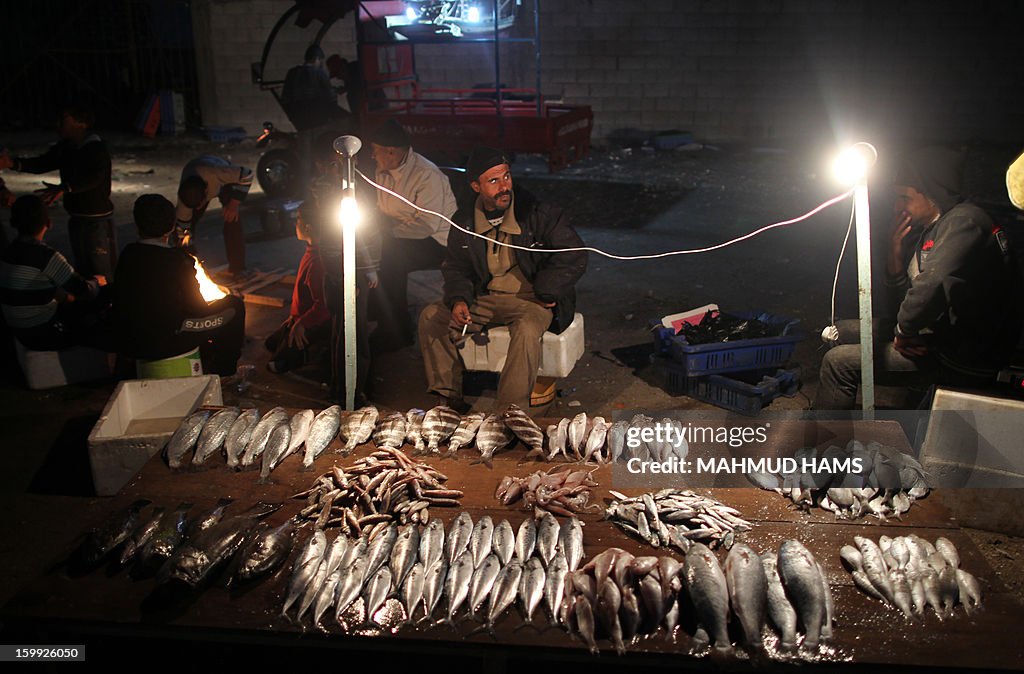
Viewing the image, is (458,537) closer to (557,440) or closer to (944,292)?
(557,440)

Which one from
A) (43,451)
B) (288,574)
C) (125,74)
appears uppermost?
(125,74)

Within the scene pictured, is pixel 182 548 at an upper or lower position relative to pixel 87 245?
lower

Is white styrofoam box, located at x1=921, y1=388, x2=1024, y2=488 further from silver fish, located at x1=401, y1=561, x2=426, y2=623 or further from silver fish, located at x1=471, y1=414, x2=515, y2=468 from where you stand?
silver fish, located at x1=401, y1=561, x2=426, y2=623

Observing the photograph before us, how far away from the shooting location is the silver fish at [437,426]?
13.3 feet

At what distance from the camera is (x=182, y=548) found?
3.23 metres

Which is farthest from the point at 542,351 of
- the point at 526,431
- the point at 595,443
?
the point at 595,443

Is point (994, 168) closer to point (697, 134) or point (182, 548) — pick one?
point (697, 134)

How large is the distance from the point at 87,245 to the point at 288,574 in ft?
17.9

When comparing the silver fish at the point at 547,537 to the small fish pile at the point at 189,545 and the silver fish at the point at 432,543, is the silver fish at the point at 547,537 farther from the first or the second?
the small fish pile at the point at 189,545

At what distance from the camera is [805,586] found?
115 inches

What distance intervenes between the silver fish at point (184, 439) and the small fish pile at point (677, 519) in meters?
2.07

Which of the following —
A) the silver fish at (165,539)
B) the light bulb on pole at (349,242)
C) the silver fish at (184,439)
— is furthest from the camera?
the light bulb on pole at (349,242)

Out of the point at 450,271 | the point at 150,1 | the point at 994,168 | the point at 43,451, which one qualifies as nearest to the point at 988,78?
the point at 994,168

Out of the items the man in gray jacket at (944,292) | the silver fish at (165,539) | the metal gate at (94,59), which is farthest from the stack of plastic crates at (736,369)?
the metal gate at (94,59)
